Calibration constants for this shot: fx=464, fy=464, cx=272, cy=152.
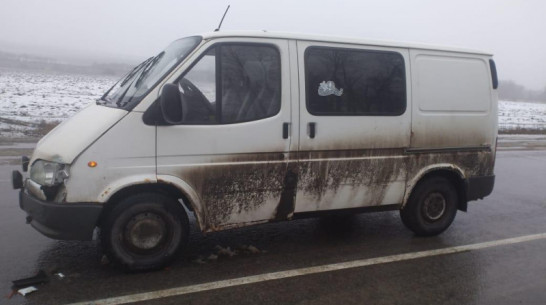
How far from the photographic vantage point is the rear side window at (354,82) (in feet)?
15.3

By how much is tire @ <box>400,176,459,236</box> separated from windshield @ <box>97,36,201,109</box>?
308 centimetres


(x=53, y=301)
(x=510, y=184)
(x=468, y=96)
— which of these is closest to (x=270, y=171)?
(x=53, y=301)

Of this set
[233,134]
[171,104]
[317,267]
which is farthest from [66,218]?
[317,267]

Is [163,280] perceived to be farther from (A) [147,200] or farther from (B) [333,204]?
(B) [333,204]

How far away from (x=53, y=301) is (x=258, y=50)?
2.78 meters

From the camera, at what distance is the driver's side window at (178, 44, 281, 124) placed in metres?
4.24

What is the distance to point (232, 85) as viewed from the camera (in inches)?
172

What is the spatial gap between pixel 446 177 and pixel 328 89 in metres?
2.04

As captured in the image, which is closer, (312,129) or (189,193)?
(189,193)

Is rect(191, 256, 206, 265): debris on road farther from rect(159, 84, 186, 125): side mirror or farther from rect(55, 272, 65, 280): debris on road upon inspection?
rect(159, 84, 186, 125): side mirror

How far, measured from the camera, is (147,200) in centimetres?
412

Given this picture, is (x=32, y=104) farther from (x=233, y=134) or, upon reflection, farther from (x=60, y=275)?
(x=233, y=134)

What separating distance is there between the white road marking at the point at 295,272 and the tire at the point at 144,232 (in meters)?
0.46

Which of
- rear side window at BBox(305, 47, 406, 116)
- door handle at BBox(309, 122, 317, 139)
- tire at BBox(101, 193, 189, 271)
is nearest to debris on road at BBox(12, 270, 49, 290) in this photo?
tire at BBox(101, 193, 189, 271)
